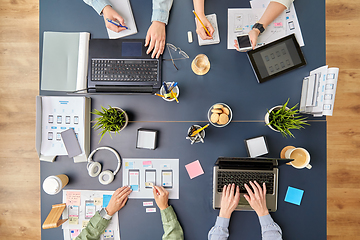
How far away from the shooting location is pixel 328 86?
0.96 metres

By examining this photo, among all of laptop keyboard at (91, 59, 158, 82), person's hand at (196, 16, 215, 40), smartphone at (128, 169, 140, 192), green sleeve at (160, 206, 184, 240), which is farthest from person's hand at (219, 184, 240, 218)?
person's hand at (196, 16, 215, 40)

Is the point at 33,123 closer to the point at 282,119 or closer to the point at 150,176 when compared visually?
the point at 150,176

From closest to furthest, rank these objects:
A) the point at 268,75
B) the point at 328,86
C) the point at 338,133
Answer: the point at 328,86, the point at 268,75, the point at 338,133

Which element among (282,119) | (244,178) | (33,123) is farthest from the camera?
(33,123)

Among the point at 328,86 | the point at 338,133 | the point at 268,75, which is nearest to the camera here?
the point at 328,86

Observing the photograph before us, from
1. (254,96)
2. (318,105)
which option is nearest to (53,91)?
(254,96)

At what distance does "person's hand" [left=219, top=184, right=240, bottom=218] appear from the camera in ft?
3.77

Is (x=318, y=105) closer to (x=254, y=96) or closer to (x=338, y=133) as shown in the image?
(x=254, y=96)

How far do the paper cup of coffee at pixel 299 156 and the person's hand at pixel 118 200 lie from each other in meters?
1.06

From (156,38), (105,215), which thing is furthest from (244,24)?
(105,215)

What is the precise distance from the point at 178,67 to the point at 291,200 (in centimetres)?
114

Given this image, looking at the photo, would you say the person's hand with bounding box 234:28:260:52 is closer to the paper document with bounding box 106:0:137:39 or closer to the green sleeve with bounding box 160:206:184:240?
the paper document with bounding box 106:0:137:39

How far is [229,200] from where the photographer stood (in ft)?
3.77

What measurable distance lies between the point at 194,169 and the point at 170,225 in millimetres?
382
